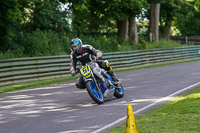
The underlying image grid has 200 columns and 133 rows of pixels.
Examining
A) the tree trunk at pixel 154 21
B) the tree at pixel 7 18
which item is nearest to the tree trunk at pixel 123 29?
the tree trunk at pixel 154 21

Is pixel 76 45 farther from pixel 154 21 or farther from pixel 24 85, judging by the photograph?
pixel 154 21

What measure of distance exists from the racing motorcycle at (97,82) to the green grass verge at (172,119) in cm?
162

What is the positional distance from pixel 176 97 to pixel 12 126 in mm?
4888

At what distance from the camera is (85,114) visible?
9.55 m

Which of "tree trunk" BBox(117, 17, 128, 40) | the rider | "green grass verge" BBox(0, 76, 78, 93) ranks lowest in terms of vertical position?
"green grass verge" BBox(0, 76, 78, 93)

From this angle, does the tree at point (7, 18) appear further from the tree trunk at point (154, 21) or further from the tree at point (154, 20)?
the tree trunk at point (154, 21)

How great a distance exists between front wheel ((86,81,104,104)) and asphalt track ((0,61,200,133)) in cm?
18

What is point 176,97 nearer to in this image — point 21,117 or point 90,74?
point 90,74

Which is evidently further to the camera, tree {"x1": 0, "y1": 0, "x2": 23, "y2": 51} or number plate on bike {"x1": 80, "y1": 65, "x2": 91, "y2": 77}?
tree {"x1": 0, "y1": 0, "x2": 23, "y2": 51}

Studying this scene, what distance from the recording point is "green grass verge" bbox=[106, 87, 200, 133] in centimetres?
735

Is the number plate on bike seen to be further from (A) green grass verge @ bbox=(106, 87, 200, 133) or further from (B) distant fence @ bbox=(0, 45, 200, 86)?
(B) distant fence @ bbox=(0, 45, 200, 86)

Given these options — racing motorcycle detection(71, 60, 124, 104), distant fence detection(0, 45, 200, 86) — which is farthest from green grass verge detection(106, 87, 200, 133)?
distant fence detection(0, 45, 200, 86)

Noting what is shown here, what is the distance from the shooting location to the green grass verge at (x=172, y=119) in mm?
7348

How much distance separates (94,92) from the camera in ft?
35.2
